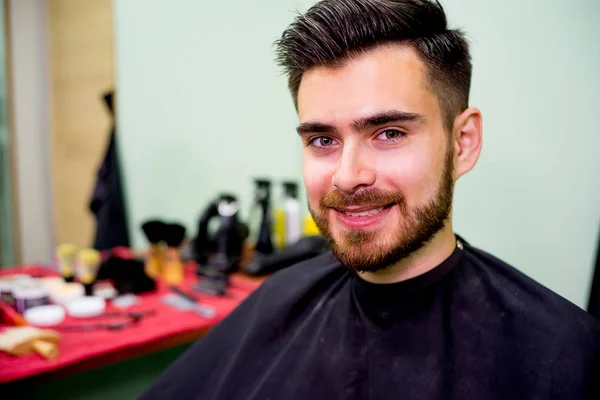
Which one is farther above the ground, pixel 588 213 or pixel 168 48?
→ pixel 168 48

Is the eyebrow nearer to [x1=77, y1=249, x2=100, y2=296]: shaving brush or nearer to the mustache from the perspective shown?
the mustache

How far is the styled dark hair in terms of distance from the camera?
35.6 inches

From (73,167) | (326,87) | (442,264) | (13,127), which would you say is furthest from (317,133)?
(13,127)

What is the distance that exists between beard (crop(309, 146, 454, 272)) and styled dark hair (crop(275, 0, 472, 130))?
0.15 metres

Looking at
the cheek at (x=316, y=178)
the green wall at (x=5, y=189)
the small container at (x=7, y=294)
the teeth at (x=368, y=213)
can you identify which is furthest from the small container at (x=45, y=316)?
the green wall at (x=5, y=189)

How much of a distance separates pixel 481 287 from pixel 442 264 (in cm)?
9

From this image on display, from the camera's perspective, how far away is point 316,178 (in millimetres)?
1013

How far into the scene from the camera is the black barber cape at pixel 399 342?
0.85m

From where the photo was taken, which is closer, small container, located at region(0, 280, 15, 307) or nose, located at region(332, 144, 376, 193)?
nose, located at region(332, 144, 376, 193)

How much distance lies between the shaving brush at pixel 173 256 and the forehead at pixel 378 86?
1.19 m

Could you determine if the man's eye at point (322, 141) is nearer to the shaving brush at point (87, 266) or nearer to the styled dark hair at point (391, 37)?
the styled dark hair at point (391, 37)

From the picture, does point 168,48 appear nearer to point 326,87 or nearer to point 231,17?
point 231,17

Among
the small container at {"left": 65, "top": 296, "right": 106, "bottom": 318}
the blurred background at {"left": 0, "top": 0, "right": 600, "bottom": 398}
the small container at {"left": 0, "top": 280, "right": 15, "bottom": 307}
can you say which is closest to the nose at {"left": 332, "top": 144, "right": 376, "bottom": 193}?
the blurred background at {"left": 0, "top": 0, "right": 600, "bottom": 398}

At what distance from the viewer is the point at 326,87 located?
3.12ft
